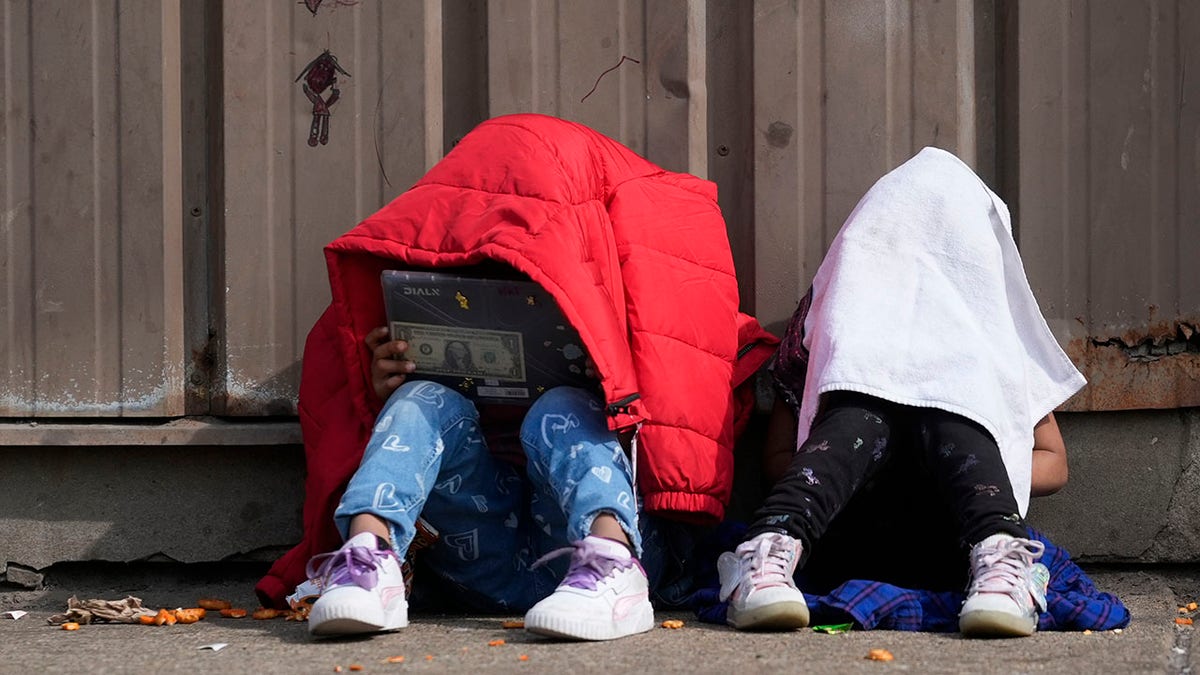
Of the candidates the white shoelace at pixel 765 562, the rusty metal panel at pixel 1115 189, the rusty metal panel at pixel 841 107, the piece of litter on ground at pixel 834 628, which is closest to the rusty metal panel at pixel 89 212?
the rusty metal panel at pixel 841 107

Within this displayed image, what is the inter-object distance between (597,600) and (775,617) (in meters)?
0.29

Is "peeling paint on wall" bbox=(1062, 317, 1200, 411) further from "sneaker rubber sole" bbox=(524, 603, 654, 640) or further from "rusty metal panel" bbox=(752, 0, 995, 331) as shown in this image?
"sneaker rubber sole" bbox=(524, 603, 654, 640)

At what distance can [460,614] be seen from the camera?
8.63 ft

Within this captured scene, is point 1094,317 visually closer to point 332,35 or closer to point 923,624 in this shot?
point 923,624

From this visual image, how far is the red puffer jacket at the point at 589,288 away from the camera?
7.98 ft

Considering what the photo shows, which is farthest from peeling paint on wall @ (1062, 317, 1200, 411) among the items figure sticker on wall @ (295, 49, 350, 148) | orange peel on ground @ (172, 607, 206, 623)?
orange peel on ground @ (172, 607, 206, 623)

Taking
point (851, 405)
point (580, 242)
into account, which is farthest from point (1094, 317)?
point (580, 242)

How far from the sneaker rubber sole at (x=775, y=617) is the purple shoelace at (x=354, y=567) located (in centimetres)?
62

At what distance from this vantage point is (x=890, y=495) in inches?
104

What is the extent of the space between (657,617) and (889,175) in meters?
1.05

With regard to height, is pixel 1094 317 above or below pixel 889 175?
below

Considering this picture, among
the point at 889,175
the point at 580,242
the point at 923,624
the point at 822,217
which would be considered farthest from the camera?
the point at 822,217

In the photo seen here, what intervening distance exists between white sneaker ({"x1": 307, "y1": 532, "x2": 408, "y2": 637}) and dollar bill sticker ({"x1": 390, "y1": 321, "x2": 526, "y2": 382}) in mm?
409

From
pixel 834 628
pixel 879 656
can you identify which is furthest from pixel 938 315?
pixel 879 656
